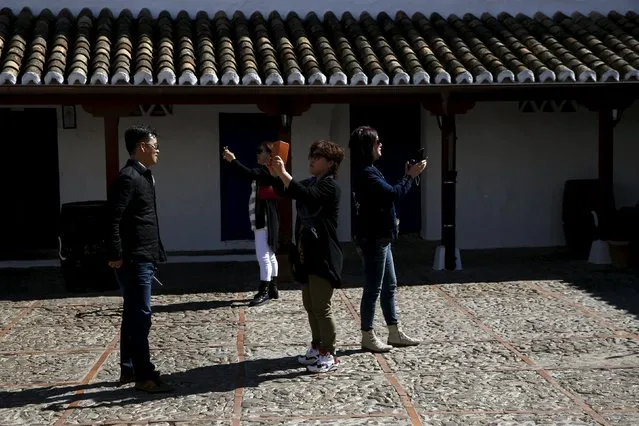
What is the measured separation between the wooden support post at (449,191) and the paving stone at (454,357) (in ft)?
12.8

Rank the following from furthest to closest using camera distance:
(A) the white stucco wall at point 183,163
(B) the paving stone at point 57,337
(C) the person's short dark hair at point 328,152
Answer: (A) the white stucco wall at point 183,163
(B) the paving stone at point 57,337
(C) the person's short dark hair at point 328,152

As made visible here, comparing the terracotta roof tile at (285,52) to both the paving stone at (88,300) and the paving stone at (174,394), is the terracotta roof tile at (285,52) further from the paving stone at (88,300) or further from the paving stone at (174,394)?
the paving stone at (174,394)

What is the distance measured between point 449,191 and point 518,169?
8.75 ft

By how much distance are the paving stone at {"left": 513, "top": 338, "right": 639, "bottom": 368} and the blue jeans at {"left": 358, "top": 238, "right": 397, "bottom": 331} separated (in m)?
1.24

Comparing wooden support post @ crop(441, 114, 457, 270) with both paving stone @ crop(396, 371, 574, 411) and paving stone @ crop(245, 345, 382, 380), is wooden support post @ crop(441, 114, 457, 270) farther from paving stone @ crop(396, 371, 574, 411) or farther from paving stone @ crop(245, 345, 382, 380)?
paving stone @ crop(396, 371, 574, 411)

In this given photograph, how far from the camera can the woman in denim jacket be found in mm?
6727

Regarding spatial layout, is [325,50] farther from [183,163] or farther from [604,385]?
[604,385]

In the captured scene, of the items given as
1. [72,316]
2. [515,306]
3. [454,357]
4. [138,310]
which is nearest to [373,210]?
[454,357]

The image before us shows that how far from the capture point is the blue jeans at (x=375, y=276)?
6.88 metres

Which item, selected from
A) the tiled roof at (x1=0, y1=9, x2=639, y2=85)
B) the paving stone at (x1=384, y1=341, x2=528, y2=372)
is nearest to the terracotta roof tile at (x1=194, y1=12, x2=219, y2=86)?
the tiled roof at (x1=0, y1=9, x2=639, y2=85)

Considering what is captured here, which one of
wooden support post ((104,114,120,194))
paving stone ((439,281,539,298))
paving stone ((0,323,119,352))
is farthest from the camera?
wooden support post ((104,114,120,194))

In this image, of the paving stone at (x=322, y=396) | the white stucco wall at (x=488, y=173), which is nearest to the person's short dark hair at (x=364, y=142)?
the paving stone at (x=322, y=396)

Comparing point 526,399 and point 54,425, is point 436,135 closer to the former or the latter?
point 526,399

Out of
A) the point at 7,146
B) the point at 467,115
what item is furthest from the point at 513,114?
the point at 7,146
